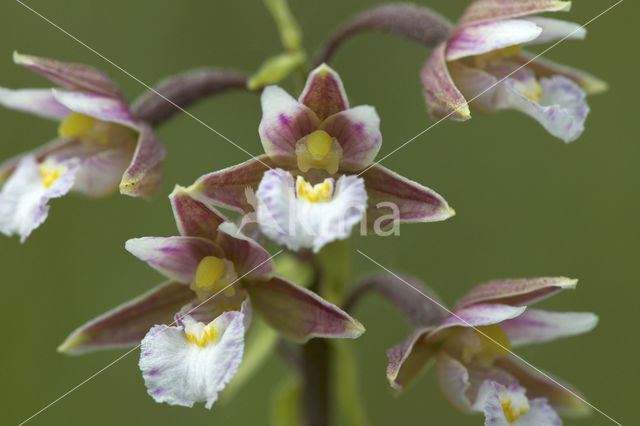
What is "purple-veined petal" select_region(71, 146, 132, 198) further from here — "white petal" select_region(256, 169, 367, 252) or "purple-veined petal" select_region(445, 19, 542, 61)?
"purple-veined petal" select_region(445, 19, 542, 61)

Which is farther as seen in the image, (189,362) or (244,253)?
(244,253)

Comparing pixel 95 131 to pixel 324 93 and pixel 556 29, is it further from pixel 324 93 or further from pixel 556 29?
pixel 556 29

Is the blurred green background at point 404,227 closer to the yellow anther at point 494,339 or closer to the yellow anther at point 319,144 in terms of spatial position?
the yellow anther at point 494,339

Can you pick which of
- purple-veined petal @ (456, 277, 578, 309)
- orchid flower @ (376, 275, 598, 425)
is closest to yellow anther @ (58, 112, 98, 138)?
orchid flower @ (376, 275, 598, 425)

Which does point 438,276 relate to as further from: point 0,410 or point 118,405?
point 0,410

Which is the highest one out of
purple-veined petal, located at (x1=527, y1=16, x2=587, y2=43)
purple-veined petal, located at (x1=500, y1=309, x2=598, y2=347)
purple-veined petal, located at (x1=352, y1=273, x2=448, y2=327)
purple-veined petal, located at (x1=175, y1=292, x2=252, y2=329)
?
purple-veined petal, located at (x1=527, y1=16, x2=587, y2=43)

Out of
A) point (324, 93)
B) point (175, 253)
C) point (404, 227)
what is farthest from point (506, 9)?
point (404, 227)

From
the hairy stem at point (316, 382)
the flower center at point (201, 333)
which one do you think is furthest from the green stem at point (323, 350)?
the flower center at point (201, 333)
